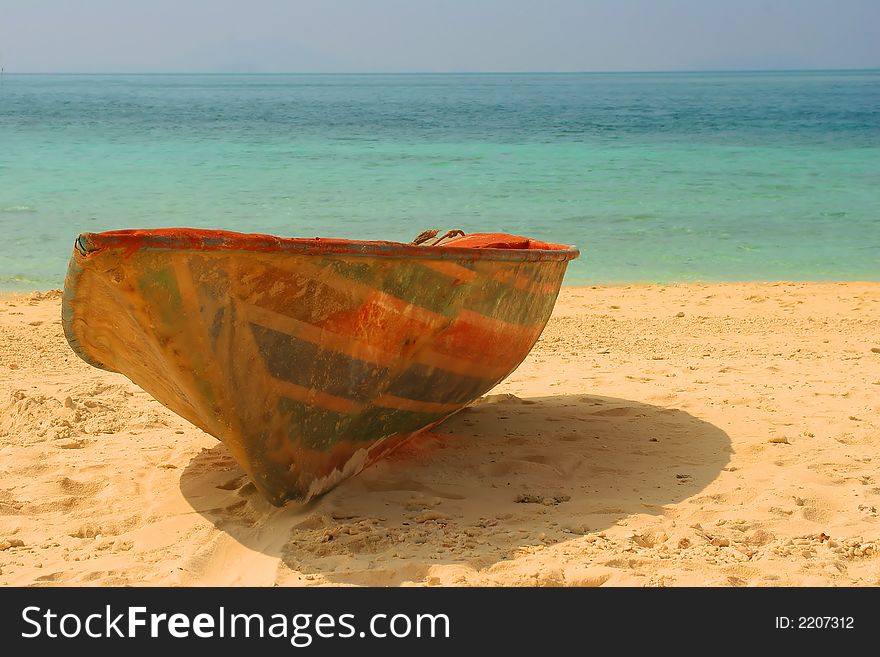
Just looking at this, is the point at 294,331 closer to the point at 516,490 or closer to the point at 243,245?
the point at 243,245

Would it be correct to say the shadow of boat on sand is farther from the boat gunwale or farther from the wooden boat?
the boat gunwale

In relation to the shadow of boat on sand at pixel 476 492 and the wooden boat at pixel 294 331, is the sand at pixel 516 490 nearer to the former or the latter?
the shadow of boat on sand at pixel 476 492

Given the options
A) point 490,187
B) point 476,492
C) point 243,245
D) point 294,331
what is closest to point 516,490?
point 476,492

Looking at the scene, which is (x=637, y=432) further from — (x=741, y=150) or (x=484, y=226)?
(x=741, y=150)

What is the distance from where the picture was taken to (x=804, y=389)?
5055 mm

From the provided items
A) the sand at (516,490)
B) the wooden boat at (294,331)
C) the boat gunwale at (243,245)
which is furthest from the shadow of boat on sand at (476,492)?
the boat gunwale at (243,245)

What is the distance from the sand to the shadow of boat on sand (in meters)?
0.01

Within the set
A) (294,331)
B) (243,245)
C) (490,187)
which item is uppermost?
(243,245)

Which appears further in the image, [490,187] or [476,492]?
[490,187]

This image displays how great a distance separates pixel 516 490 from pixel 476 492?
0.53 feet

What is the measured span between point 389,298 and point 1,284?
7204 millimetres

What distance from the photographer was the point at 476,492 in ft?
12.0

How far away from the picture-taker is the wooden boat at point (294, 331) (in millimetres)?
2811

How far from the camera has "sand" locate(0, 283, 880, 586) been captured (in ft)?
9.68
